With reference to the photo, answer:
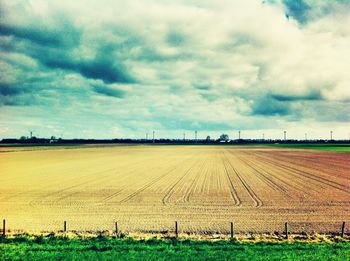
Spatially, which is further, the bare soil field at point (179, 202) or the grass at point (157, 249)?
the bare soil field at point (179, 202)

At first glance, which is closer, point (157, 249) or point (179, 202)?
point (157, 249)

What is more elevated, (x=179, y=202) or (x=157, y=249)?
(x=179, y=202)

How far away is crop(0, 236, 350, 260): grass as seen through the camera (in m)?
16.7

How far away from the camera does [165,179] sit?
45.2 m

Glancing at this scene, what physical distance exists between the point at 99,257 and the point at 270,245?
845 centimetres

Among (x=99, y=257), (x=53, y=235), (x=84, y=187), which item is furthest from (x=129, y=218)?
(x=84, y=187)

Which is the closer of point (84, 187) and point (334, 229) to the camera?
point (334, 229)

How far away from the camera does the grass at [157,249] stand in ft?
54.6

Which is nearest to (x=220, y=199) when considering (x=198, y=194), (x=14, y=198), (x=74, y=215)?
(x=198, y=194)

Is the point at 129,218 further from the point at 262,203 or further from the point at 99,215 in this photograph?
the point at 262,203

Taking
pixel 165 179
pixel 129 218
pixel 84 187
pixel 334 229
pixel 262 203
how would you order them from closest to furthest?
1. pixel 334 229
2. pixel 129 218
3. pixel 262 203
4. pixel 84 187
5. pixel 165 179

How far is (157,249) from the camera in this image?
17.8 meters

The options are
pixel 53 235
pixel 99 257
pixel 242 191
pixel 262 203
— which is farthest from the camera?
pixel 242 191

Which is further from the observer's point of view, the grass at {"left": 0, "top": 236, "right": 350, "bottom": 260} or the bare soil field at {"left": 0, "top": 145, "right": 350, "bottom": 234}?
the bare soil field at {"left": 0, "top": 145, "right": 350, "bottom": 234}
